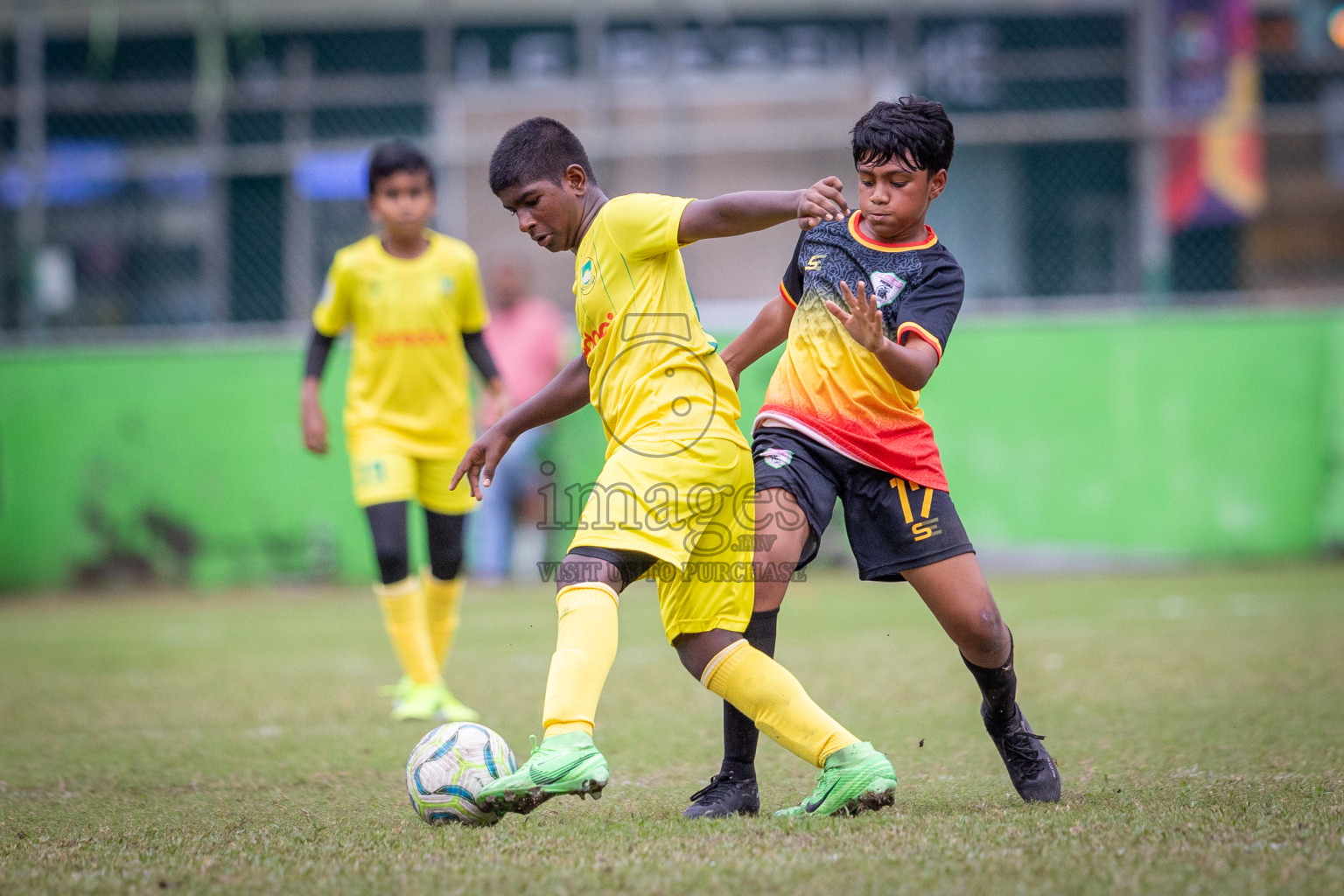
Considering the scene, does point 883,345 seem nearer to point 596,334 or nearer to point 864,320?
point 864,320

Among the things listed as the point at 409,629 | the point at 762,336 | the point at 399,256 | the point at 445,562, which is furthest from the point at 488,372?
the point at 762,336

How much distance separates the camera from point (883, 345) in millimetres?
3039

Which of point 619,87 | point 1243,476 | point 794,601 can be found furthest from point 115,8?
point 1243,476

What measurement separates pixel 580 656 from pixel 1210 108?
32.0ft

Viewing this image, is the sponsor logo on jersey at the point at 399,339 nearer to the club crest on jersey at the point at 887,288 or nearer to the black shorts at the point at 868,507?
the black shorts at the point at 868,507

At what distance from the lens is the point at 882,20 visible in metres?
13.3

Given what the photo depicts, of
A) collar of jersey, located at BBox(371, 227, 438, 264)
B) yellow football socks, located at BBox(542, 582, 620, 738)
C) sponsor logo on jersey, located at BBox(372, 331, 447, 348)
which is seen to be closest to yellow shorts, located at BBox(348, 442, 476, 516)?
sponsor logo on jersey, located at BBox(372, 331, 447, 348)

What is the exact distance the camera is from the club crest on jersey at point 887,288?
3.39 meters

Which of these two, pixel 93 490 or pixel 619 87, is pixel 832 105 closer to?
pixel 619 87

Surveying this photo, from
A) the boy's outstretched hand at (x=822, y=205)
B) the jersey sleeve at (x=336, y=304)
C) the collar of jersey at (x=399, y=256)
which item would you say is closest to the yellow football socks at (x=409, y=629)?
the jersey sleeve at (x=336, y=304)

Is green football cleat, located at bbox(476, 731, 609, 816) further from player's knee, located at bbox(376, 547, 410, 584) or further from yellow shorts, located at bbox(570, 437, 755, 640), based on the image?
player's knee, located at bbox(376, 547, 410, 584)

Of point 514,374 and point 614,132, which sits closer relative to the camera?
point 514,374

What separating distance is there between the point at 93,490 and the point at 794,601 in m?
5.32

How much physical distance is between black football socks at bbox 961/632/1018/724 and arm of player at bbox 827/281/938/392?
793mm
